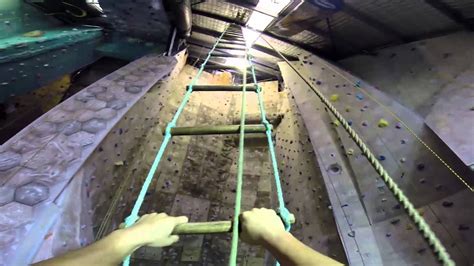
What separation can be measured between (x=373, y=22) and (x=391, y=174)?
4.54 ft

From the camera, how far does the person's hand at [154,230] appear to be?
2.97ft

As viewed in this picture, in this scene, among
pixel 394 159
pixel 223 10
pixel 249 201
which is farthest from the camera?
pixel 249 201

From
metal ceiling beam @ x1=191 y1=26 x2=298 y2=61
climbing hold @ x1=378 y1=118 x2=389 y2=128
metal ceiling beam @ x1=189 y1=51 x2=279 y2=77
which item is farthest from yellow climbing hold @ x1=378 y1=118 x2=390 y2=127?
metal ceiling beam @ x1=189 y1=51 x2=279 y2=77

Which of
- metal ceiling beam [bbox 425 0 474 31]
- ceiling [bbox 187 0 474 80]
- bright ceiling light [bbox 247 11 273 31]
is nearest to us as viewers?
metal ceiling beam [bbox 425 0 474 31]

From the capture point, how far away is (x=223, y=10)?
11.9ft

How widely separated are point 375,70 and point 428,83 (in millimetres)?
606

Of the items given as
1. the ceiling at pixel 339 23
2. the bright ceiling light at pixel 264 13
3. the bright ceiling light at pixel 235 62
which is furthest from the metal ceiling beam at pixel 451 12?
the bright ceiling light at pixel 235 62

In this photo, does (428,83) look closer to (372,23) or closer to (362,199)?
(372,23)

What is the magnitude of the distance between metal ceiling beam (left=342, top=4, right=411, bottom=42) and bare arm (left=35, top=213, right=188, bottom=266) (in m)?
2.42

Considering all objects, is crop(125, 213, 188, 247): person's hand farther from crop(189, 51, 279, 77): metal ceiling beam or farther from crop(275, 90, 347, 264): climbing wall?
crop(189, 51, 279, 77): metal ceiling beam

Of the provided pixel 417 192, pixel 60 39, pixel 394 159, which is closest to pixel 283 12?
pixel 394 159

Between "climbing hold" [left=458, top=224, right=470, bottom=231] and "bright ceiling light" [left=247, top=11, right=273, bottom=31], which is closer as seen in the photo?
"climbing hold" [left=458, top=224, right=470, bottom=231]

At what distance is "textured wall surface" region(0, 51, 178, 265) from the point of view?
174 cm

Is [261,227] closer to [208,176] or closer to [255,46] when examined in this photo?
[208,176]
